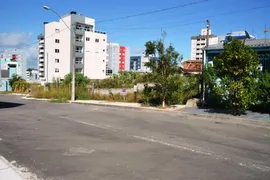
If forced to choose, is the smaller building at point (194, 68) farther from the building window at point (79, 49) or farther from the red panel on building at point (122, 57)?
the red panel on building at point (122, 57)

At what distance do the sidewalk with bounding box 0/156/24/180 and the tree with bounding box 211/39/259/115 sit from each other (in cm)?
1095

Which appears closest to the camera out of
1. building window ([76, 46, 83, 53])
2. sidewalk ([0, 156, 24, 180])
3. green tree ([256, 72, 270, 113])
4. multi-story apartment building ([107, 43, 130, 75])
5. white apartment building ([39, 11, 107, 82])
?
sidewalk ([0, 156, 24, 180])

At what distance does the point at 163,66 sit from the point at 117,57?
123 m

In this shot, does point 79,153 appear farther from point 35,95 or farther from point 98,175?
point 35,95

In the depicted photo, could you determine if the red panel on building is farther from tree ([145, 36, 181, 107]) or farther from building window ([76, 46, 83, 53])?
tree ([145, 36, 181, 107])

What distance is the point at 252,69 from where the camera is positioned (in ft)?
43.2

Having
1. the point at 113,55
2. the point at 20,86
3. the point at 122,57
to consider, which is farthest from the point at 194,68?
the point at 122,57

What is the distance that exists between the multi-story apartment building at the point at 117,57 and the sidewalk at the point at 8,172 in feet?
421

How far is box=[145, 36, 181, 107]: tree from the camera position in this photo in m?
17.1

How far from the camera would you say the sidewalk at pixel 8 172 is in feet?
16.1

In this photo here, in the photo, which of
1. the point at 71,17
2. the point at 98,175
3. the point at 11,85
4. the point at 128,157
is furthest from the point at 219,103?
the point at 71,17

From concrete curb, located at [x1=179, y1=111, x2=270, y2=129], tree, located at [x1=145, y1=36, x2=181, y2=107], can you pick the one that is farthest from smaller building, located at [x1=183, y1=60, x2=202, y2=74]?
concrete curb, located at [x1=179, y1=111, x2=270, y2=129]

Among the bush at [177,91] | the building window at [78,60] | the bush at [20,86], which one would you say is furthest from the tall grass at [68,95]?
the building window at [78,60]

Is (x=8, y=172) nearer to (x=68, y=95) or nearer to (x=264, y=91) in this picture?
(x=264, y=91)
